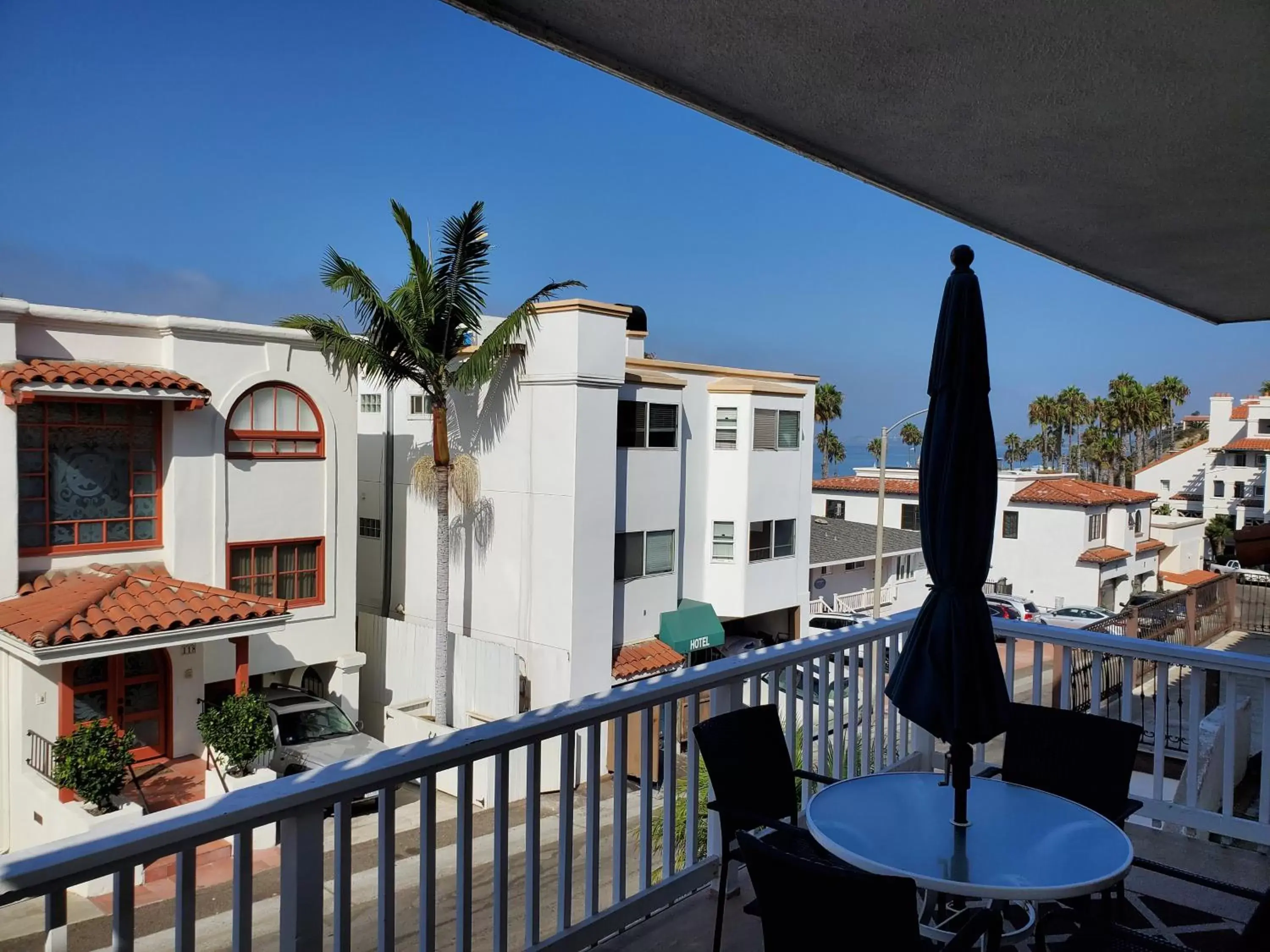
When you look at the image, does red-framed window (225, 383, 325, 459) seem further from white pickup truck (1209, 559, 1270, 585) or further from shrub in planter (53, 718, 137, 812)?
white pickup truck (1209, 559, 1270, 585)

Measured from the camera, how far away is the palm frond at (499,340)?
15211mm

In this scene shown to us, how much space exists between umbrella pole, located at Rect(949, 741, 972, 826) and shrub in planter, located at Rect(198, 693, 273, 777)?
10744 mm

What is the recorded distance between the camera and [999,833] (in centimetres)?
231

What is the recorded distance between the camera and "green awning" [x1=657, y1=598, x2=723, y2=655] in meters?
18.4

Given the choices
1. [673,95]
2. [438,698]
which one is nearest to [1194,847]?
[673,95]

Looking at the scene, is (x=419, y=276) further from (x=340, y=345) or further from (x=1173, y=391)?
(x=1173, y=391)

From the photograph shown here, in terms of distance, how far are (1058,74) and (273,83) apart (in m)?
52.8

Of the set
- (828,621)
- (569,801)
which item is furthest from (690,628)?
(569,801)

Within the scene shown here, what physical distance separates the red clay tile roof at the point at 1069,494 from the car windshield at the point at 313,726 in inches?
1006

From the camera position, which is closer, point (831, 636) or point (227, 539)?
point (831, 636)

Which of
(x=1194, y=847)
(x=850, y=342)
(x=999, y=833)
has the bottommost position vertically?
(x=1194, y=847)

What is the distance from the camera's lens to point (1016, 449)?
2534 inches

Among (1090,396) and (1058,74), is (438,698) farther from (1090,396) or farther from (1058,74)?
(1090,396)

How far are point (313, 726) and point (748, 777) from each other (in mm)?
11361
